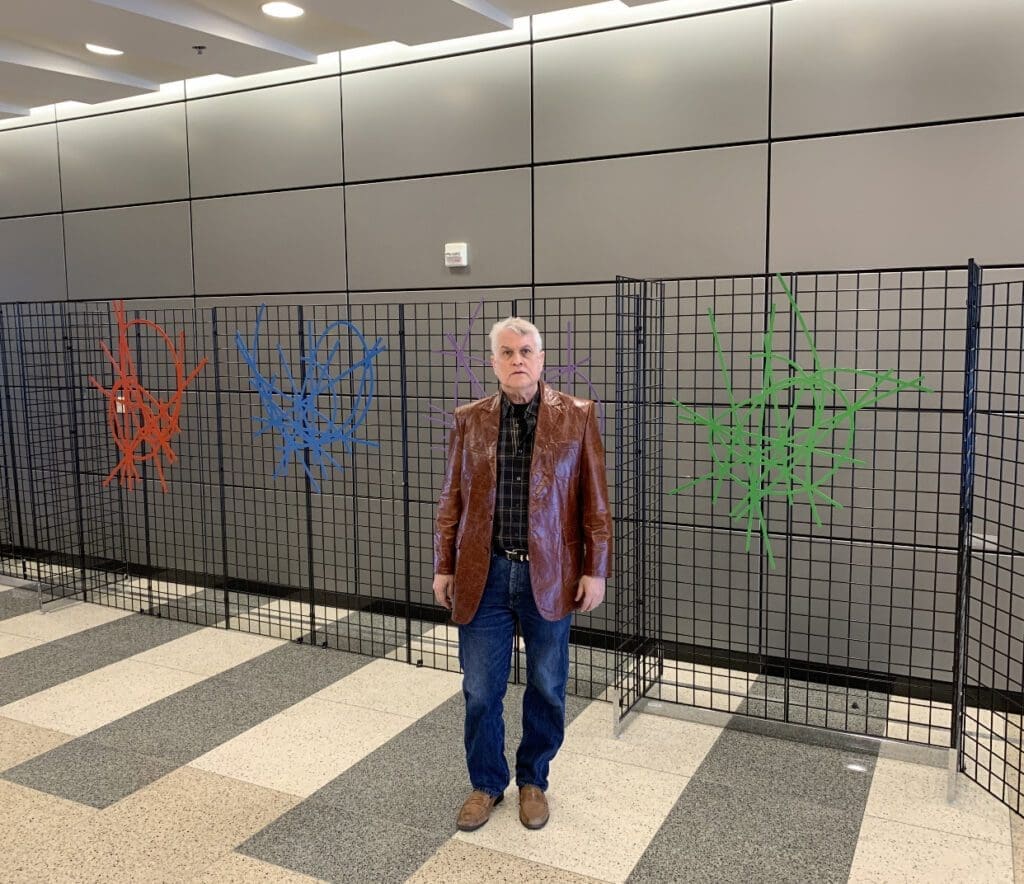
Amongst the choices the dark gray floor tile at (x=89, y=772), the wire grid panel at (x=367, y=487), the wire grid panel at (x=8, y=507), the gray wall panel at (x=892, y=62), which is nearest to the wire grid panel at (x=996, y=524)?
the gray wall panel at (x=892, y=62)

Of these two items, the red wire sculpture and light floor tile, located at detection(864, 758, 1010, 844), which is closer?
light floor tile, located at detection(864, 758, 1010, 844)

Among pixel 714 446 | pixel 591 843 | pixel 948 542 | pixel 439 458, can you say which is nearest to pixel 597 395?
pixel 714 446

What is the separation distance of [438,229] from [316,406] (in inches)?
45.9

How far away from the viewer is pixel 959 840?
2758mm

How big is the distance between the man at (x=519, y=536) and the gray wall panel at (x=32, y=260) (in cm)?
446

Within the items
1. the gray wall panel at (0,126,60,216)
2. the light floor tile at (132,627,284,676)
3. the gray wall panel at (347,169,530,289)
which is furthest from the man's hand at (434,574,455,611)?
the gray wall panel at (0,126,60,216)

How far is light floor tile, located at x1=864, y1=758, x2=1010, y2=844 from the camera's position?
2826 mm

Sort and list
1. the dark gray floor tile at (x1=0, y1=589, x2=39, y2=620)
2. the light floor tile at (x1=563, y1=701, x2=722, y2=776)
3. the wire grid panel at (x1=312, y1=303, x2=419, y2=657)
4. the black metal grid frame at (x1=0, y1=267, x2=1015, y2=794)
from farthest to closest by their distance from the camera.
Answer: the dark gray floor tile at (x1=0, y1=589, x2=39, y2=620)
the wire grid panel at (x1=312, y1=303, x2=419, y2=657)
the black metal grid frame at (x1=0, y1=267, x2=1015, y2=794)
the light floor tile at (x1=563, y1=701, x2=722, y2=776)

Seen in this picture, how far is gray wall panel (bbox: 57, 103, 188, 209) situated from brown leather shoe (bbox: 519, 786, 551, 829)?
4162 mm

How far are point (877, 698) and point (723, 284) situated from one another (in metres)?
1.93

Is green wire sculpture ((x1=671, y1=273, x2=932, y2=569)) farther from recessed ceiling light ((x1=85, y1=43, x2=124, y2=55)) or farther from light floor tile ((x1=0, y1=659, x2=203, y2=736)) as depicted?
recessed ceiling light ((x1=85, y1=43, x2=124, y2=55))

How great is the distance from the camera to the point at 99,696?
154 inches

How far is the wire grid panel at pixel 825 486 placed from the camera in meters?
3.58

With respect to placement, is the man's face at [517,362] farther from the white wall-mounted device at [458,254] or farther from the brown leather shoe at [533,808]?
the white wall-mounted device at [458,254]
